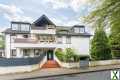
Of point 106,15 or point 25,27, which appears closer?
point 106,15

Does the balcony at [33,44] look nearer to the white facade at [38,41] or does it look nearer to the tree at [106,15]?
the white facade at [38,41]

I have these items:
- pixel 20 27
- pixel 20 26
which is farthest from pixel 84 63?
pixel 20 26

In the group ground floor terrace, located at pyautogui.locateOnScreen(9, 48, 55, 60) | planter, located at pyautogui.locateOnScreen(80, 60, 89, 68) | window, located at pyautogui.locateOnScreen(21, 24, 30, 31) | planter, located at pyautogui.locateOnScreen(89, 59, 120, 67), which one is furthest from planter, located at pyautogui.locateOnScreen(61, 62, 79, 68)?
window, located at pyautogui.locateOnScreen(21, 24, 30, 31)

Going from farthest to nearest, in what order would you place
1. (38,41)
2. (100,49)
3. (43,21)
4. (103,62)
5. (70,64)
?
(43,21), (38,41), (100,49), (103,62), (70,64)

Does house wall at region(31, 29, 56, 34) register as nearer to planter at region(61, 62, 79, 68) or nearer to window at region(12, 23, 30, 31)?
window at region(12, 23, 30, 31)

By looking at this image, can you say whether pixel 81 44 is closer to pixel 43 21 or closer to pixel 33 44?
pixel 43 21

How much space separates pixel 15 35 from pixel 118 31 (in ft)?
149

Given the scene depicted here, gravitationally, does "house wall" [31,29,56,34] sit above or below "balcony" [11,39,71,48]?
above

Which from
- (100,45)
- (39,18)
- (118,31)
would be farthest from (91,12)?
(39,18)

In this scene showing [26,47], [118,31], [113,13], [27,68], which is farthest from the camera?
[26,47]

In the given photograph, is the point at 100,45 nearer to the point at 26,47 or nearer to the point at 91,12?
the point at 26,47

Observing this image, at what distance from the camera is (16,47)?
4734 cm

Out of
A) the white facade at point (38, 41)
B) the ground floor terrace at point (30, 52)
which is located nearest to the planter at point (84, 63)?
the ground floor terrace at point (30, 52)

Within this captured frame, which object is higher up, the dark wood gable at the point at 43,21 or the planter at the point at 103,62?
the dark wood gable at the point at 43,21
